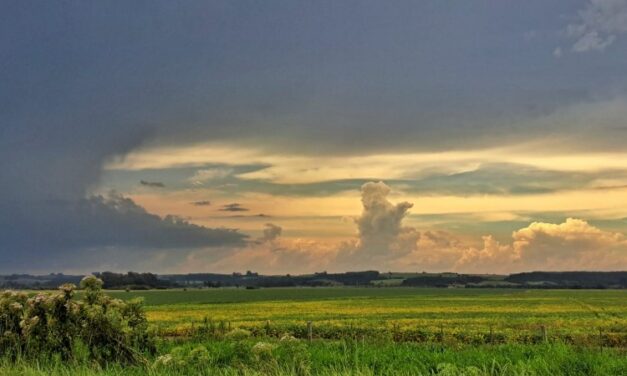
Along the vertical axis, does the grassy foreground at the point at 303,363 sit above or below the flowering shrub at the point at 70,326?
below

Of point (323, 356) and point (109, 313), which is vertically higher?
point (109, 313)

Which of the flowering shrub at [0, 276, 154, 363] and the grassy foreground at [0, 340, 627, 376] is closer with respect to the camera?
the grassy foreground at [0, 340, 627, 376]

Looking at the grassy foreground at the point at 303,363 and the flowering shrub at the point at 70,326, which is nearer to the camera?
the grassy foreground at the point at 303,363

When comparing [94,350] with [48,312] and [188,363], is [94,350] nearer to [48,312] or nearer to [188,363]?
[48,312]

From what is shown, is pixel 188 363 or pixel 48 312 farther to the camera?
pixel 48 312

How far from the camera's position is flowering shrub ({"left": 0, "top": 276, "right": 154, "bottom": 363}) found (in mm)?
16484

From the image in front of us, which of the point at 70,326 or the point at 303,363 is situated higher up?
the point at 70,326

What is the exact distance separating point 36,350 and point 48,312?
960 mm

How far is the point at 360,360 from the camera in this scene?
51.0 ft

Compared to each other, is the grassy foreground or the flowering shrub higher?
the flowering shrub

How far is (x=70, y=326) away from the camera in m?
16.8

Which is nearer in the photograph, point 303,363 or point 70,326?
point 303,363

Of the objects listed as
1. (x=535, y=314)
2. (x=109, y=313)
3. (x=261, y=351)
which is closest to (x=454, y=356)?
(x=261, y=351)

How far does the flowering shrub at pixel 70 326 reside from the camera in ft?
54.1
